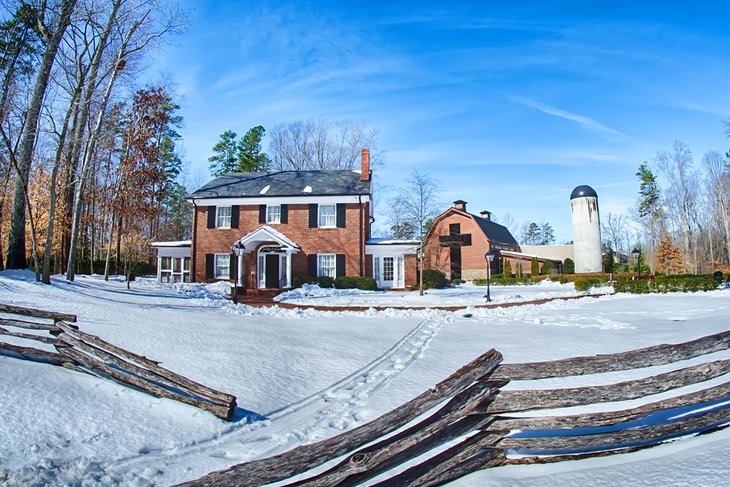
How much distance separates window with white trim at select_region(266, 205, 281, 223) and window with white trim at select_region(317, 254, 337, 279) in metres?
3.47

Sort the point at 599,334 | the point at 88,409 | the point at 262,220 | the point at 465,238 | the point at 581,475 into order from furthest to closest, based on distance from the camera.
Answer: the point at 465,238 → the point at 262,220 → the point at 599,334 → the point at 88,409 → the point at 581,475

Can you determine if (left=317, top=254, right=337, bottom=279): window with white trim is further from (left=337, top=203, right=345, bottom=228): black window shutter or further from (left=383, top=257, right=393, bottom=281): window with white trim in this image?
(left=383, top=257, right=393, bottom=281): window with white trim

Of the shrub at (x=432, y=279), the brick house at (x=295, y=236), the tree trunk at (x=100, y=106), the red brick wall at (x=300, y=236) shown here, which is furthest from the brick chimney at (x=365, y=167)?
the tree trunk at (x=100, y=106)

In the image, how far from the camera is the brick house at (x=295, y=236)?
24.6 m

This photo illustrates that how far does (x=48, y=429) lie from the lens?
4410 millimetres

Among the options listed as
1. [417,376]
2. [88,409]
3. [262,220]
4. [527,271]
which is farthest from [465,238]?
[88,409]

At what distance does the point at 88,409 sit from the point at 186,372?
5.40 feet

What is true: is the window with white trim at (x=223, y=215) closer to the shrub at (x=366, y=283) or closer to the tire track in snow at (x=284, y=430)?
the shrub at (x=366, y=283)

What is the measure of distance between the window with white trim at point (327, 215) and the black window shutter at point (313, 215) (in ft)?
0.96

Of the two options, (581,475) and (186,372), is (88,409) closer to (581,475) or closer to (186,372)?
(186,372)

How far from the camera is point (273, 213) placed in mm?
25609

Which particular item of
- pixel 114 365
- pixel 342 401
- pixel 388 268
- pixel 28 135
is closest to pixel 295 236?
pixel 388 268

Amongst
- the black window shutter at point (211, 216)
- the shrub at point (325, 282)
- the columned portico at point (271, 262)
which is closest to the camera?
the shrub at point (325, 282)

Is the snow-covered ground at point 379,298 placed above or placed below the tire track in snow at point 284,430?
above
